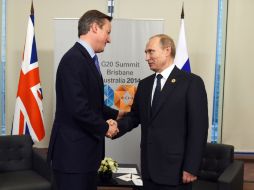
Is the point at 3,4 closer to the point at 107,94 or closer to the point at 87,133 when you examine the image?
the point at 107,94

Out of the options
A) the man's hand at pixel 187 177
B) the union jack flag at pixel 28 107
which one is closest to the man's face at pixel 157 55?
the man's hand at pixel 187 177

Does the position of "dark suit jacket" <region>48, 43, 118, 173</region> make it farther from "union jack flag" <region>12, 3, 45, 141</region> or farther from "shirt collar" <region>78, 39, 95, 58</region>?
"union jack flag" <region>12, 3, 45, 141</region>

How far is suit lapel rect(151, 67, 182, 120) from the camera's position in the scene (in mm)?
2168

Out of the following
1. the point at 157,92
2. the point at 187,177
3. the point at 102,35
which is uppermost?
the point at 102,35

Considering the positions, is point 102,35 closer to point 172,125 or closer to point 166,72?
point 166,72

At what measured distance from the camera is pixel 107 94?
4352 mm

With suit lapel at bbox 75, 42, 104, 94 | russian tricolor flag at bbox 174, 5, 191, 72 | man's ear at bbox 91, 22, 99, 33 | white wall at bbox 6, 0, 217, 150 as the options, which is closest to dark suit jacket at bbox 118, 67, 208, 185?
suit lapel at bbox 75, 42, 104, 94

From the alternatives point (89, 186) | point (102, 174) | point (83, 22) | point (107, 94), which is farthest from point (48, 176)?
point (83, 22)

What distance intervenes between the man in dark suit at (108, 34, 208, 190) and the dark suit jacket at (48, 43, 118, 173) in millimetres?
325

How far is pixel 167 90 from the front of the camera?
7.18ft

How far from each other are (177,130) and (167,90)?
24 cm

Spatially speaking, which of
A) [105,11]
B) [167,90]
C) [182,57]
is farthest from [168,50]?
[105,11]

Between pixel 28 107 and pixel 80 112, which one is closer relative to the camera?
pixel 80 112

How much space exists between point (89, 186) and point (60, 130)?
37 cm
